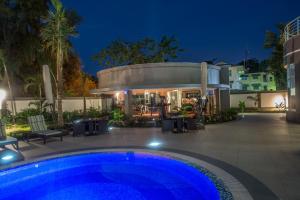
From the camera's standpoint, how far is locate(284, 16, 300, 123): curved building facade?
16.3 metres

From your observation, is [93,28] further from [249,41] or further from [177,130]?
[177,130]

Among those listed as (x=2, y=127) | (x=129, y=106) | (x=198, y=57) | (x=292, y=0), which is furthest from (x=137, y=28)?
(x=2, y=127)

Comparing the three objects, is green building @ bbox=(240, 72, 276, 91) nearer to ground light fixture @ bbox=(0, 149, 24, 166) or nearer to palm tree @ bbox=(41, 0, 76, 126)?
palm tree @ bbox=(41, 0, 76, 126)

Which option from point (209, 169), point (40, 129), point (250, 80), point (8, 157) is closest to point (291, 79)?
point (209, 169)

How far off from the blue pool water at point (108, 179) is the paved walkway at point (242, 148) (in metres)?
1.29

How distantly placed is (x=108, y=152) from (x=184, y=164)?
3.11 metres

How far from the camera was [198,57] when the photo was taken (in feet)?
339

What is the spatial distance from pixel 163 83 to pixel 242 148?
10338 mm

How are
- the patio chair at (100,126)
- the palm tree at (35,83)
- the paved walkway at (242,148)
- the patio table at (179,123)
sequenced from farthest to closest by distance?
1. the palm tree at (35,83)
2. the patio chair at (100,126)
3. the patio table at (179,123)
4. the paved walkway at (242,148)

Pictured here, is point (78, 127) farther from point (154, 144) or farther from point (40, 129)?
point (154, 144)

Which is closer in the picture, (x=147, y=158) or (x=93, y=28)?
(x=147, y=158)

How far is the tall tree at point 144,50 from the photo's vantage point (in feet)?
133

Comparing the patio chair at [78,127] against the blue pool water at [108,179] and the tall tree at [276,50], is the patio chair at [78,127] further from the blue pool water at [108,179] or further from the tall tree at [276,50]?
the tall tree at [276,50]

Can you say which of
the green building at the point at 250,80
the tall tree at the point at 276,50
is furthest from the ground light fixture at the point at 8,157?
the green building at the point at 250,80
